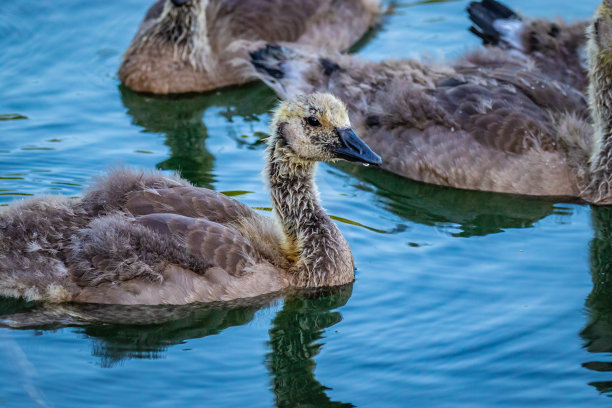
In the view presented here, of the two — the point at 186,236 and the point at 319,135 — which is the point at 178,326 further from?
the point at 319,135

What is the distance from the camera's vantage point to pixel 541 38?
42.1 feet

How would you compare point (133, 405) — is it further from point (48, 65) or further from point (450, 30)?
point (450, 30)

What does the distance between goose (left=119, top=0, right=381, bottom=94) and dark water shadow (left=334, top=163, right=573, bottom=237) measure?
9.04 feet

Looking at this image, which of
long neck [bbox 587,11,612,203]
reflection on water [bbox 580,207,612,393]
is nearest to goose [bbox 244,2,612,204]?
long neck [bbox 587,11,612,203]

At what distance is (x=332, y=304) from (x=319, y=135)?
142cm

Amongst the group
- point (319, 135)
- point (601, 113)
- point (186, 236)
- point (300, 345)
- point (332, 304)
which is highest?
point (319, 135)

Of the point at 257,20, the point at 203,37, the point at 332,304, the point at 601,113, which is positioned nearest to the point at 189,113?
the point at 203,37

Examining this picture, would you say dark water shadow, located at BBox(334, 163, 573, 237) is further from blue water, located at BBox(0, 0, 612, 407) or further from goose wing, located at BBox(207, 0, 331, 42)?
goose wing, located at BBox(207, 0, 331, 42)

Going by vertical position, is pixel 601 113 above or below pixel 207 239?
above

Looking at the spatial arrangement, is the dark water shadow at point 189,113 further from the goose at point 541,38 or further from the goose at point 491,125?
the goose at point 541,38

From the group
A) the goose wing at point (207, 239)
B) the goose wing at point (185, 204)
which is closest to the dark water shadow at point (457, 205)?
the goose wing at point (185, 204)

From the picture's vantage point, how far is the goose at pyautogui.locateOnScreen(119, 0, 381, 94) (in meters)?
12.9

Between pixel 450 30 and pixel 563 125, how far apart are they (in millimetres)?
4381

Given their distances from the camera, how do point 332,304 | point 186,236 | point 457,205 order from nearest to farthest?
Answer: point 186,236, point 332,304, point 457,205
